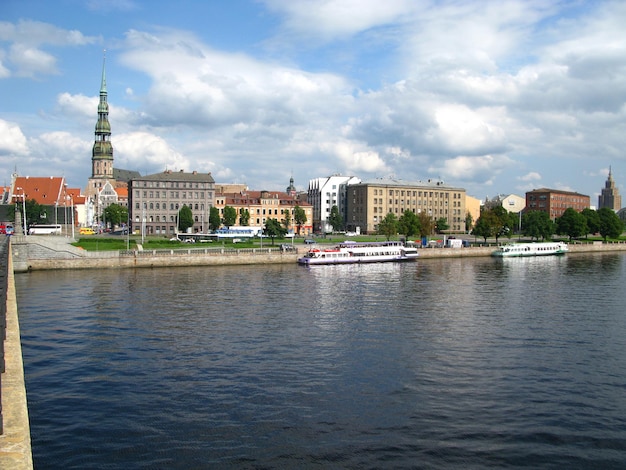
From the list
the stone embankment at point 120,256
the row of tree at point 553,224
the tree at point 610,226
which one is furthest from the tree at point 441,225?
the stone embankment at point 120,256

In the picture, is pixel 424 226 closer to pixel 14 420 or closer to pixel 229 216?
pixel 229 216

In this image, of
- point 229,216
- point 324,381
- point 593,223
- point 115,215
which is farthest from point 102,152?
point 324,381

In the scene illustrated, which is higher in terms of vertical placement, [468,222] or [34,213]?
[34,213]

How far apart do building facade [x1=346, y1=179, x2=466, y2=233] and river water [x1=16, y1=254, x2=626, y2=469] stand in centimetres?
9804

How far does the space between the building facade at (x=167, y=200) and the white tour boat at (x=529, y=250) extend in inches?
2439

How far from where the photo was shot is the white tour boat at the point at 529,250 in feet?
329

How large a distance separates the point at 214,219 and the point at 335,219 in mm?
35311

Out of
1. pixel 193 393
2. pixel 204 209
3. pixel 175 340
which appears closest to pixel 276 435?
pixel 193 393

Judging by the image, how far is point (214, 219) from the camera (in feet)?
399

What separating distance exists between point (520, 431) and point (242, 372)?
11.6 m

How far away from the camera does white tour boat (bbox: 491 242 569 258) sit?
329 ft

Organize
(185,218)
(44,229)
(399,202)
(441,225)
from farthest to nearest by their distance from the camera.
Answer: (399,202), (441,225), (185,218), (44,229)

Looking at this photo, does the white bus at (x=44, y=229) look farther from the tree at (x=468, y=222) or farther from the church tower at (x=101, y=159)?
the tree at (x=468, y=222)

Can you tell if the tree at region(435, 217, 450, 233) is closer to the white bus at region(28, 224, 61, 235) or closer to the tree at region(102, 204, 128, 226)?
the tree at region(102, 204, 128, 226)
